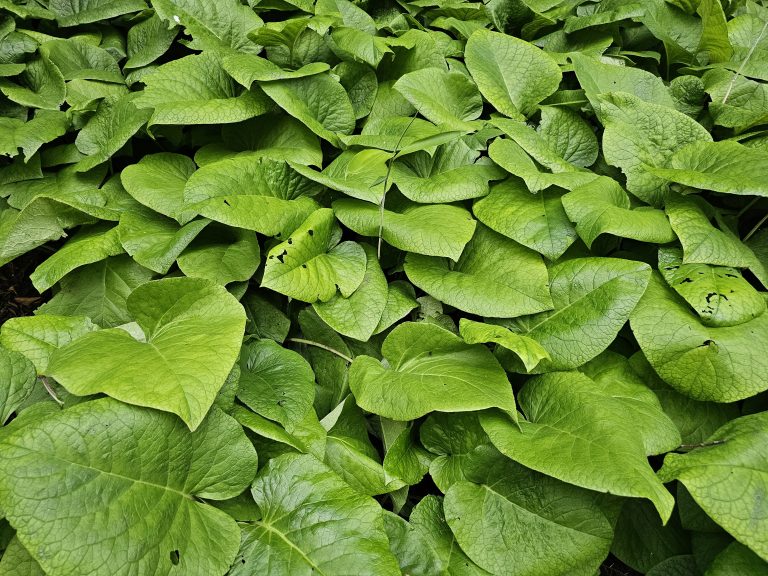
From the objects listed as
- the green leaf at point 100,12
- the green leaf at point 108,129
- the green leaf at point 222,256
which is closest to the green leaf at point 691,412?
the green leaf at point 222,256

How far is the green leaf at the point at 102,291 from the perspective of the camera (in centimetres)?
210

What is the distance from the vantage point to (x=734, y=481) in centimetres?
146

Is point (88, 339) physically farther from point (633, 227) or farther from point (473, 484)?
point (633, 227)

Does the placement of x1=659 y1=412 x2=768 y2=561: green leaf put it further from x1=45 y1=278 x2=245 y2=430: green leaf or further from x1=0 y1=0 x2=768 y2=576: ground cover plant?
x1=45 y1=278 x2=245 y2=430: green leaf

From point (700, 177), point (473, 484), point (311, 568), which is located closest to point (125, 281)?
point (311, 568)

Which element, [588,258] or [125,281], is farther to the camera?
[125,281]

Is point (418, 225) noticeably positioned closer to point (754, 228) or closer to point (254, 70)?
point (254, 70)

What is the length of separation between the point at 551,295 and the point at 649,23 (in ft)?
5.38

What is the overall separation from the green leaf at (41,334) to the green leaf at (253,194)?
1.73 ft

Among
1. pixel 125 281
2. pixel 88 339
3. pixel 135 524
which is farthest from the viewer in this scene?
pixel 125 281

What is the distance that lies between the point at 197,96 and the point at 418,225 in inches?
43.9

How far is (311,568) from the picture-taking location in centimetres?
144

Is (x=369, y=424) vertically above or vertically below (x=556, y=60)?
below

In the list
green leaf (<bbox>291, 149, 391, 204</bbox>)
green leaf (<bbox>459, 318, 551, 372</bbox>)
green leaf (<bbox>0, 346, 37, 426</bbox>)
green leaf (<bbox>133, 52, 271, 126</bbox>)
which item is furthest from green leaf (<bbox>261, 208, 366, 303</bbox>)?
green leaf (<bbox>0, 346, 37, 426</bbox>)
